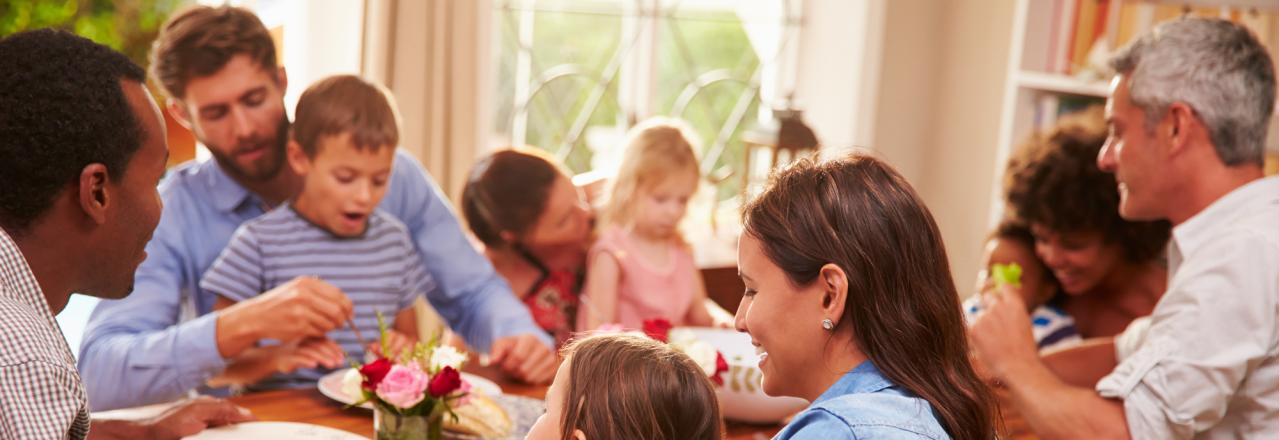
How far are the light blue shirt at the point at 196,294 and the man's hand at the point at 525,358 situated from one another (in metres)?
0.12

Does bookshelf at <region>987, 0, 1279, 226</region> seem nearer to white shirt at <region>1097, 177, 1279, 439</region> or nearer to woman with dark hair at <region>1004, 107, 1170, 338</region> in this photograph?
woman with dark hair at <region>1004, 107, 1170, 338</region>

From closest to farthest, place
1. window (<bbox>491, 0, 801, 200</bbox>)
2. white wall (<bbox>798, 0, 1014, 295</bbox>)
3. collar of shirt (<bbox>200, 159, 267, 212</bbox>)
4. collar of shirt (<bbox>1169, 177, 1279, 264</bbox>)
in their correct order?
1. collar of shirt (<bbox>1169, 177, 1279, 264</bbox>)
2. collar of shirt (<bbox>200, 159, 267, 212</bbox>)
3. window (<bbox>491, 0, 801, 200</bbox>)
4. white wall (<bbox>798, 0, 1014, 295</bbox>)

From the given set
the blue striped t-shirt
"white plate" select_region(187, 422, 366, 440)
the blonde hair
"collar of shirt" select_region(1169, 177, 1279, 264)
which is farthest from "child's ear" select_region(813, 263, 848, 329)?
the blonde hair

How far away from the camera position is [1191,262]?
1908 millimetres

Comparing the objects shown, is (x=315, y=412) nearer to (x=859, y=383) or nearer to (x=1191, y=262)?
(x=859, y=383)

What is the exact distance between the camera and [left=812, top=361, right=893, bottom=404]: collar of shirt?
1.23 metres

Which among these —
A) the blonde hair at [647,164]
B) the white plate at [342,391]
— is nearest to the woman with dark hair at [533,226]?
the blonde hair at [647,164]

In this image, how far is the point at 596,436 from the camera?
124 centimetres

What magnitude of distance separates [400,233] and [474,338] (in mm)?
311

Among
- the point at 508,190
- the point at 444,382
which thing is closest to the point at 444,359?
the point at 444,382

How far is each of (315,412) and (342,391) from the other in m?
0.06

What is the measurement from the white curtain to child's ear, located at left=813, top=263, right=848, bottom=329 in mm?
2239

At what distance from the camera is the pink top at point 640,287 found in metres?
2.68

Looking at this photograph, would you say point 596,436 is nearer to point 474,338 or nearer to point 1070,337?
point 474,338
